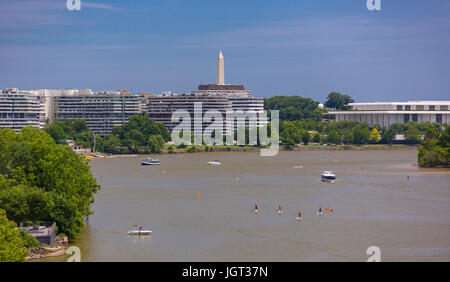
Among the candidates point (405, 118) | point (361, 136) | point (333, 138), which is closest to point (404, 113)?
point (405, 118)

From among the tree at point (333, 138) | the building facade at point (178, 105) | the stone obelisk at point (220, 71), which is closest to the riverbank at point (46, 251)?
the tree at point (333, 138)

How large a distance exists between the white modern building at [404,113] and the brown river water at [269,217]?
4113cm

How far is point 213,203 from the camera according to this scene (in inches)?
953

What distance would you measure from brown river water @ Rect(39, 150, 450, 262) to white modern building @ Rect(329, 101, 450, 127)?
41.1 metres

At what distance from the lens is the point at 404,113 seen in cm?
7631

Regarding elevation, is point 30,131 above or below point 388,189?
above

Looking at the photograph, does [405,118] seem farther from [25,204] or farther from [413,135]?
[25,204]

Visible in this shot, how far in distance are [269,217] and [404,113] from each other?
5842 cm

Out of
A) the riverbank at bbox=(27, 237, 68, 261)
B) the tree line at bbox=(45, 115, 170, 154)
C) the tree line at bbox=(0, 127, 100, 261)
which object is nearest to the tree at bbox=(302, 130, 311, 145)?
the tree line at bbox=(45, 115, 170, 154)

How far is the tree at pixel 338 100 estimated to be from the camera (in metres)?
106

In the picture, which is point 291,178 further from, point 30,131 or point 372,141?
point 372,141

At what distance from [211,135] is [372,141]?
1536cm

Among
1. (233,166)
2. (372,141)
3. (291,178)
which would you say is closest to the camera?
(291,178)
